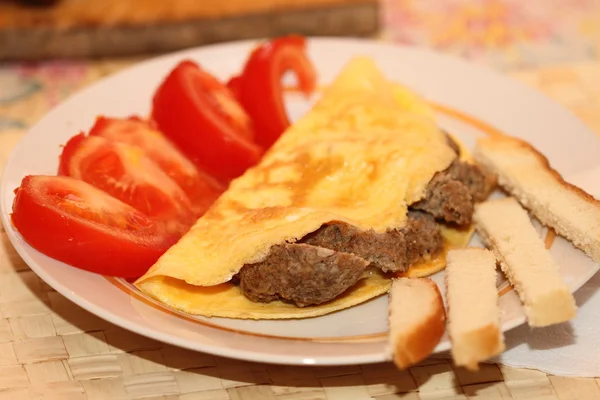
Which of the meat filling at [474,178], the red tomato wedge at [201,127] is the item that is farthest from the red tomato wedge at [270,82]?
the meat filling at [474,178]

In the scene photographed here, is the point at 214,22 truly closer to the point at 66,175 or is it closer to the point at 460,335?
the point at 66,175

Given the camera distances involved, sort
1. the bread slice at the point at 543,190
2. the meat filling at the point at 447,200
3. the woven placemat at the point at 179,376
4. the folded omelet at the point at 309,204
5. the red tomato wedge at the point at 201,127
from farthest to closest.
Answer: the red tomato wedge at the point at 201,127 < the meat filling at the point at 447,200 < the bread slice at the point at 543,190 < the folded omelet at the point at 309,204 < the woven placemat at the point at 179,376

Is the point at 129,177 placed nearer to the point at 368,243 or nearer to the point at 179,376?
the point at 179,376

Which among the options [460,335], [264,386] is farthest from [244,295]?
[460,335]

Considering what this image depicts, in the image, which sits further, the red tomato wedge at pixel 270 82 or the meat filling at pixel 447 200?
the red tomato wedge at pixel 270 82

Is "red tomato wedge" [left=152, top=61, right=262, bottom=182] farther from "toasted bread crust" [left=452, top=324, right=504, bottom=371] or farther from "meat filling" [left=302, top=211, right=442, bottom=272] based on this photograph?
"toasted bread crust" [left=452, top=324, right=504, bottom=371]

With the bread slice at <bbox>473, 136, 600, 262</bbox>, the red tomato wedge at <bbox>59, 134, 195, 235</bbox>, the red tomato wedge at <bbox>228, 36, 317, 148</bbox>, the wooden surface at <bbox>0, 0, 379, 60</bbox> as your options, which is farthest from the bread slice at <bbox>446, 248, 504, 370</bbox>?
the wooden surface at <bbox>0, 0, 379, 60</bbox>

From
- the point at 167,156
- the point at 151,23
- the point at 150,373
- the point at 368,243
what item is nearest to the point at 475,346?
the point at 368,243

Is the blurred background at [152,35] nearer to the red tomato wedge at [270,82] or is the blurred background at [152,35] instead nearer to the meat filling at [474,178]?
the red tomato wedge at [270,82]
